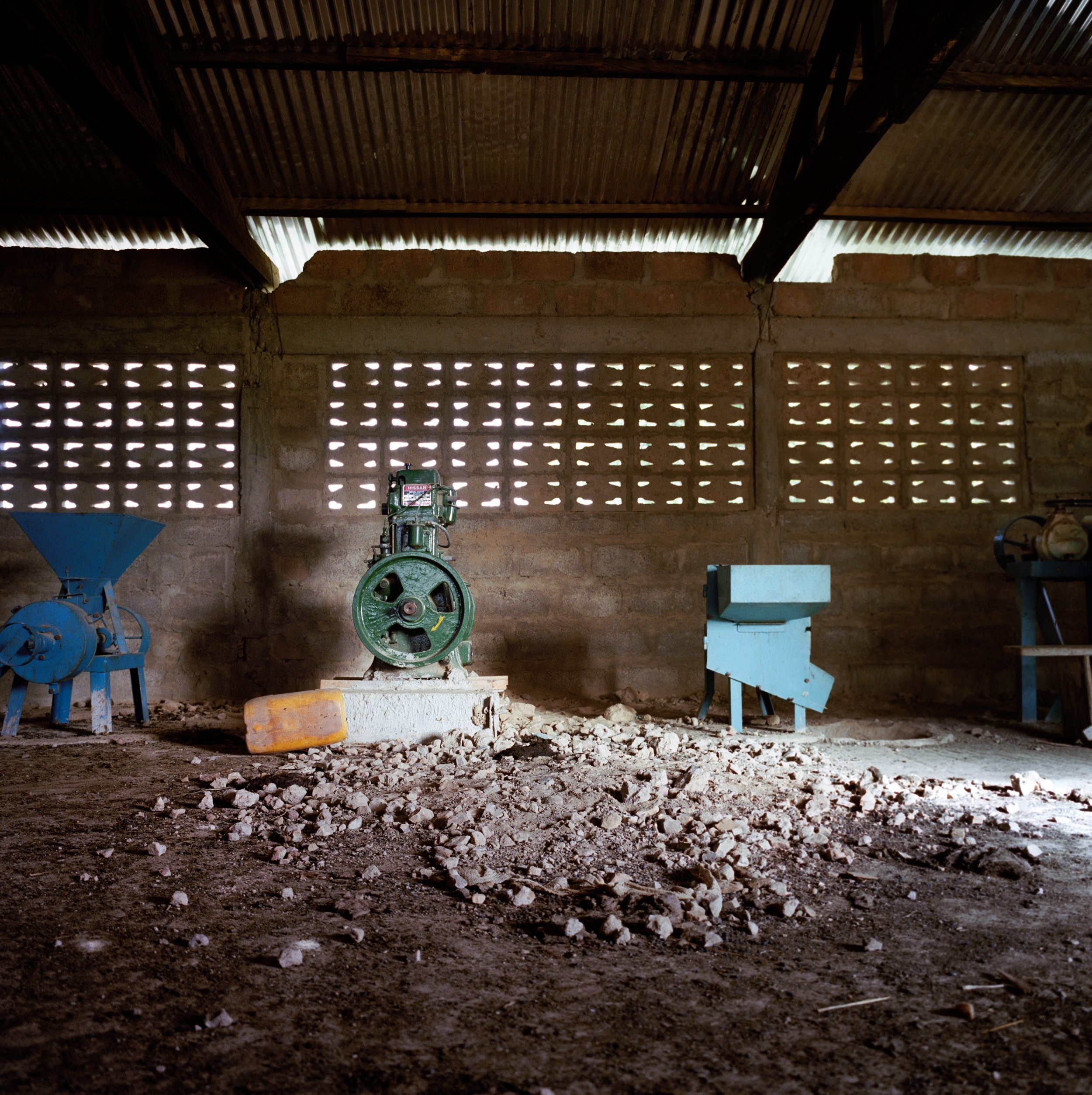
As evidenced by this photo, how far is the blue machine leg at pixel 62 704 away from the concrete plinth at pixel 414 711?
2205mm

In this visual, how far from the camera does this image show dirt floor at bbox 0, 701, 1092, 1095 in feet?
5.06

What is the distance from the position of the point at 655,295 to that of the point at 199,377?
4.15 m

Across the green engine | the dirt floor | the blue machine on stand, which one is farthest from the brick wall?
the dirt floor

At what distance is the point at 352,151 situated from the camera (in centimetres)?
616

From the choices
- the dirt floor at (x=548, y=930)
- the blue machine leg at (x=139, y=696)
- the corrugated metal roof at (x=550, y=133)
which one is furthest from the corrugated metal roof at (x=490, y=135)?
the dirt floor at (x=548, y=930)

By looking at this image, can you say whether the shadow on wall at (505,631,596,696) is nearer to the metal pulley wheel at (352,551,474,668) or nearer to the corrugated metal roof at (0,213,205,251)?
the metal pulley wheel at (352,551,474,668)

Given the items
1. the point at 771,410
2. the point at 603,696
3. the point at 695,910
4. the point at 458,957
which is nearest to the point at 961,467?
the point at 771,410

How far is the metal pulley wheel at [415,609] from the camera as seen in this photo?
5.07 m

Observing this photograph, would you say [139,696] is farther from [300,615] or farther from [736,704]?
[736,704]

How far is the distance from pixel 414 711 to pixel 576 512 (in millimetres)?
2529

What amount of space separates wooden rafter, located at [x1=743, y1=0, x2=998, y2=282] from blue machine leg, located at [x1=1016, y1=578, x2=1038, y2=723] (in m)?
3.31

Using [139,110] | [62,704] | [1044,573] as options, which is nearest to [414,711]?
[62,704]

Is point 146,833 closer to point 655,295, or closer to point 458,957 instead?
point 458,957

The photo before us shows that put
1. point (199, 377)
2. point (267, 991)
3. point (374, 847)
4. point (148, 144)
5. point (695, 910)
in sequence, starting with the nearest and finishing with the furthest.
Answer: point (267, 991)
point (695, 910)
point (374, 847)
point (148, 144)
point (199, 377)
